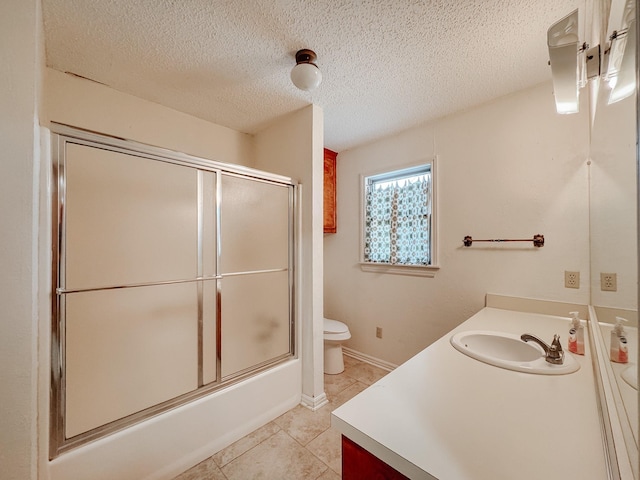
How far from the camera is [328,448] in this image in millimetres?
1546

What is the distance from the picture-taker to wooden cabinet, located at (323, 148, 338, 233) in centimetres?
288

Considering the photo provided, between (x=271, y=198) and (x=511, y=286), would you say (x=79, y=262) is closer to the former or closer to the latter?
(x=271, y=198)

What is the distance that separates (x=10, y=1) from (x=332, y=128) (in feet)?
6.44

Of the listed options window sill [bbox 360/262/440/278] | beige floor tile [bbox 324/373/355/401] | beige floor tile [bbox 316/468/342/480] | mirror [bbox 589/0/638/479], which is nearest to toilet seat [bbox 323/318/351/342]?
beige floor tile [bbox 324/373/355/401]

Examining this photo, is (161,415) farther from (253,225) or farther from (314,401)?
(253,225)

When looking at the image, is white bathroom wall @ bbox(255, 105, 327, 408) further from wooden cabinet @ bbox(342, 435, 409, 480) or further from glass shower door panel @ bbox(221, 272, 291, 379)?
wooden cabinet @ bbox(342, 435, 409, 480)

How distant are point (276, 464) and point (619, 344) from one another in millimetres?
1631

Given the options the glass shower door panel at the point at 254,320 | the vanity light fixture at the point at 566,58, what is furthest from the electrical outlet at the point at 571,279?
the glass shower door panel at the point at 254,320

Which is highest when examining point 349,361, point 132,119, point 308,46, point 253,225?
point 308,46

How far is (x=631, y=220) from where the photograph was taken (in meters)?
0.61

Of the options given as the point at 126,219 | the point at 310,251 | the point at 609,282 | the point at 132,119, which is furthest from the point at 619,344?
the point at 132,119

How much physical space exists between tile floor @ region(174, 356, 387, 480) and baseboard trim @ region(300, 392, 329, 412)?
3 cm

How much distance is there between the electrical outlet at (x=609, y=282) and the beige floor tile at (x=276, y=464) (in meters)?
1.56

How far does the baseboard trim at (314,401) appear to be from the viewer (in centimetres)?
193
